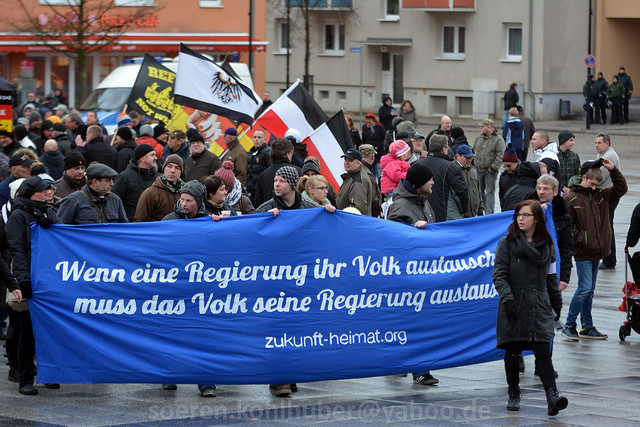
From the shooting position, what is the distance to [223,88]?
687 inches

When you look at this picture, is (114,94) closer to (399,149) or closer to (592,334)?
(399,149)

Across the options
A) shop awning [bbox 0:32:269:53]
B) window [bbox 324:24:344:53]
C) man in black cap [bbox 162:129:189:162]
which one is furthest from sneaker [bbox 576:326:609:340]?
window [bbox 324:24:344:53]

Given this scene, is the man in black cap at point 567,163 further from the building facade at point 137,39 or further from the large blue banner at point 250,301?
the building facade at point 137,39

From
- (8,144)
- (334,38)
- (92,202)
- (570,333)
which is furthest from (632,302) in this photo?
(334,38)

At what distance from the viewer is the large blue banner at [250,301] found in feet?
29.8

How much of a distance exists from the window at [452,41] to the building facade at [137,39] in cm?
915

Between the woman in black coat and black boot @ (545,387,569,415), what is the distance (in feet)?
0.11

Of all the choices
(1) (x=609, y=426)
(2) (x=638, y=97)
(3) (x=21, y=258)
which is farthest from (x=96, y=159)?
(2) (x=638, y=97)

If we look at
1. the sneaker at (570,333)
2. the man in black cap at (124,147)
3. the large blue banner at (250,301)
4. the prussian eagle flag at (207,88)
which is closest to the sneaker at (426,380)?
the large blue banner at (250,301)

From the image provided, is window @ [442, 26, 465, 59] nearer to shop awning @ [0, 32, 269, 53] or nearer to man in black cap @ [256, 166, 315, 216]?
shop awning @ [0, 32, 269, 53]

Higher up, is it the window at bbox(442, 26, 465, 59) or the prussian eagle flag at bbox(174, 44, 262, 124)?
the window at bbox(442, 26, 465, 59)

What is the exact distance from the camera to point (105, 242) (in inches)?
363

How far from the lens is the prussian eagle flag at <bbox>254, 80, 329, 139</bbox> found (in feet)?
55.4

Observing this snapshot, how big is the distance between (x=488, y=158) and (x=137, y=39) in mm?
26562
